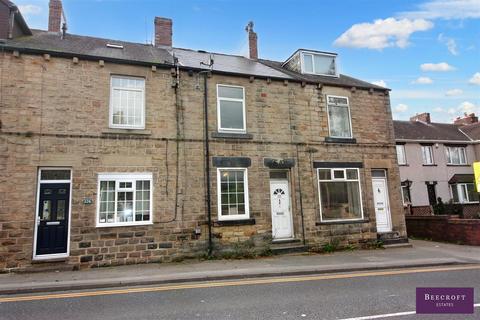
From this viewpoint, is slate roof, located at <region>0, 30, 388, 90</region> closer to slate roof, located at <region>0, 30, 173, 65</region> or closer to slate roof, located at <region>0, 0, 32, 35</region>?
slate roof, located at <region>0, 30, 173, 65</region>

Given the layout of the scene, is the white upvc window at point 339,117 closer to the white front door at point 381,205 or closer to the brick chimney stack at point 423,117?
the white front door at point 381,205

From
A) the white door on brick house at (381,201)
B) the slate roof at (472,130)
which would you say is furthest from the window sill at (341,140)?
the slate roof at (472,130)

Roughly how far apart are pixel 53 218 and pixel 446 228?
1586 centimetres

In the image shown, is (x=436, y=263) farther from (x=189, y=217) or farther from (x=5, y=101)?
(x=5, y=101)

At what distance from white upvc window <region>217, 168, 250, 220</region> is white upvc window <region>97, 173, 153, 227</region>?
8.03ft

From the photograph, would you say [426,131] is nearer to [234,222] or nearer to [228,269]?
[234,222]

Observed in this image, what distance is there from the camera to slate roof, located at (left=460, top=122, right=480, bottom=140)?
2825 centimetres

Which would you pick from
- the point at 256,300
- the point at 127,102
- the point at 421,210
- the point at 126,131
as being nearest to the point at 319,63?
the point at 127,102

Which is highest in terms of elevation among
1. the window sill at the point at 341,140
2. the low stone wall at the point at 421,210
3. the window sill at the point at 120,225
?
the window sill at the point at 341,140

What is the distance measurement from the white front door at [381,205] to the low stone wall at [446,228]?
10.0ft

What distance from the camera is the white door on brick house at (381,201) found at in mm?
13375

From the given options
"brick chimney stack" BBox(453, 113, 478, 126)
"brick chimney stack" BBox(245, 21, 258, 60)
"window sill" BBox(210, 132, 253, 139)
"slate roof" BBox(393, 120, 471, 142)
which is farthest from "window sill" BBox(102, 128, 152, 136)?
"brick chimney stack" BBox(453, 113, 478, 126)

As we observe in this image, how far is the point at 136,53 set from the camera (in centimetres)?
1233

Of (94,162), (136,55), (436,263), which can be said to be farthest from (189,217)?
(436,263)
